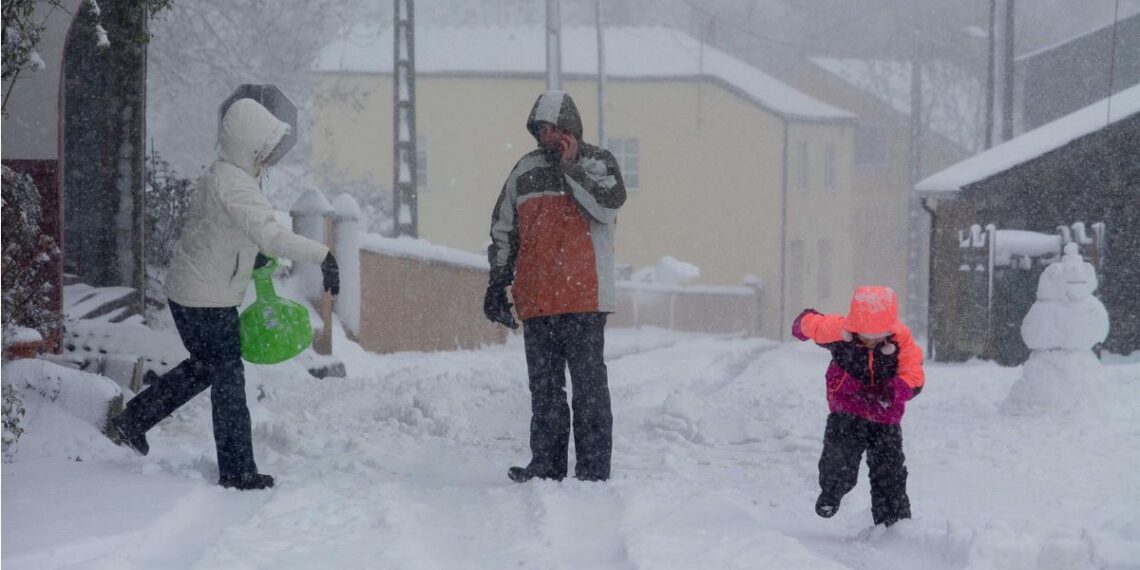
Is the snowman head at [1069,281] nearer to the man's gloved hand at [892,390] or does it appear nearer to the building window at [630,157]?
the man's gloved hand at [892,390]

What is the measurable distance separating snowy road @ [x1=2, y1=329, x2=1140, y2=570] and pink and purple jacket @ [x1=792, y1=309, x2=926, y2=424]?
1.49 feet

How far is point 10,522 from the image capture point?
4.62m

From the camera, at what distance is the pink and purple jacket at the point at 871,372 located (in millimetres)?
5035

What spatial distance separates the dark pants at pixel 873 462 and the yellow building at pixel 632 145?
112ft

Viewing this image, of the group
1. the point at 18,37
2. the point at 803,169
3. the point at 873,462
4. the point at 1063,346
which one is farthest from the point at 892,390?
the point at 803,169

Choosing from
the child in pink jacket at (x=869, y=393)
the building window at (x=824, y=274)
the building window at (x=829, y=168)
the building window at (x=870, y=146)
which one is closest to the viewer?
the child in pink jacket at (x=869, y=393)

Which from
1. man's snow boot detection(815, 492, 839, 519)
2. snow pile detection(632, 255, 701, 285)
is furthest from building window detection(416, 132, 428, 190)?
man's snow boot detection(815, 492, 839, 519)

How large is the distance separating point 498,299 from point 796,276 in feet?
126

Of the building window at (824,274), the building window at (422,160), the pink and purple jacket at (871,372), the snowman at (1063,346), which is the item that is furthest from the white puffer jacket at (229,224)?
the building window at (824,274)

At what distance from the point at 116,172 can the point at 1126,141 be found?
12.6 meters

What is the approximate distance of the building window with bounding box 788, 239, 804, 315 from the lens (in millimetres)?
42781

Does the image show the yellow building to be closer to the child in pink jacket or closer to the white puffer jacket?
the white puffer jacket

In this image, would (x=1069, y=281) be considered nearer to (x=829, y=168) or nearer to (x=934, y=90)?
(x=829, y=168)

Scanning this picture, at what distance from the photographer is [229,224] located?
5477 mm
